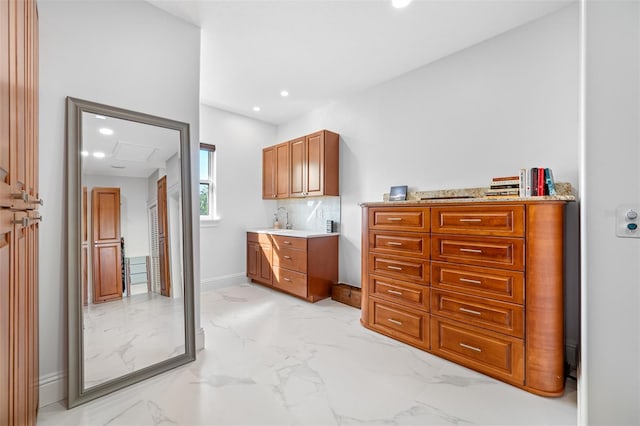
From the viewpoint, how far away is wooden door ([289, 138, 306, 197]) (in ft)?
13.6

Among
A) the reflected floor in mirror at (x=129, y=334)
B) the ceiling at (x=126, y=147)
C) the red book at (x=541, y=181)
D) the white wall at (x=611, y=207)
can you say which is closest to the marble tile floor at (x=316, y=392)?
the reflected floor in mirror at (x=129, y=334)

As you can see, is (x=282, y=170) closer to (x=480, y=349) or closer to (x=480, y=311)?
(x=480, y=311)

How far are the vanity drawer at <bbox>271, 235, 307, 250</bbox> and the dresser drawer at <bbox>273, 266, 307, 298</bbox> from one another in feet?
1.09

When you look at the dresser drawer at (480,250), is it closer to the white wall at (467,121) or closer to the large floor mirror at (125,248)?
the white wall at (467,121)

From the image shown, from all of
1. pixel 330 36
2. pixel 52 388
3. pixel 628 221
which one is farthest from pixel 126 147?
pixel 628 221

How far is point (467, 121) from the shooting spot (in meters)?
2.83

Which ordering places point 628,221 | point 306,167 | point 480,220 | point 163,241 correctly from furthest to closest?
point 306,167
point 163,241
point 480,220
point 628,221

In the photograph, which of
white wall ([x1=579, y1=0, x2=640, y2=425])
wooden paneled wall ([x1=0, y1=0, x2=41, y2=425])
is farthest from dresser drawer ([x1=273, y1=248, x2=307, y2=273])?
white wall ([x1=579, y1=0, x2=640, y2=425])

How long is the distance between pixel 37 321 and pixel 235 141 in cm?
350

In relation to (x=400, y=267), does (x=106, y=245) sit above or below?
above

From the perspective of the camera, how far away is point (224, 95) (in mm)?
3926

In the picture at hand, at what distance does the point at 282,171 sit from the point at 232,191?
34.4 inches

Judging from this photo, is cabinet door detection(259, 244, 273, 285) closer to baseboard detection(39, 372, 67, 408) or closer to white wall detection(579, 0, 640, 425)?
baseboard detection(39, 372, 67, 408)

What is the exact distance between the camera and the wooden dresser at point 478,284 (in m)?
1.83
